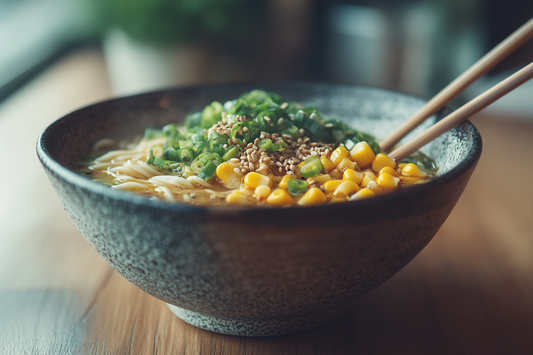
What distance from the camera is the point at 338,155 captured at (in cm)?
187

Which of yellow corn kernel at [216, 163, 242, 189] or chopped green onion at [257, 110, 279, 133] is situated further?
chopped green onion at [257, 110, 279, 133]

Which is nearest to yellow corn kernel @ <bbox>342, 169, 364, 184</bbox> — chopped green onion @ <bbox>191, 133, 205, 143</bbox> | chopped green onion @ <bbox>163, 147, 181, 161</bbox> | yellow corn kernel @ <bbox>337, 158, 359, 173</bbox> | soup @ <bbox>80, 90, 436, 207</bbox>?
soup @ <bbox>80, 90, 436, 207</bbox>

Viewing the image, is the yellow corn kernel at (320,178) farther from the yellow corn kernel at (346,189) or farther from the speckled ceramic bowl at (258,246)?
the speckled ceramic bowl at (258,246)

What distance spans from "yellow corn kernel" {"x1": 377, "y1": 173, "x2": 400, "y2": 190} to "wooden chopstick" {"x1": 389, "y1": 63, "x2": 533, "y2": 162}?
0.88 ft

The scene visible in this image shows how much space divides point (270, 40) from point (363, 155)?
217 inches

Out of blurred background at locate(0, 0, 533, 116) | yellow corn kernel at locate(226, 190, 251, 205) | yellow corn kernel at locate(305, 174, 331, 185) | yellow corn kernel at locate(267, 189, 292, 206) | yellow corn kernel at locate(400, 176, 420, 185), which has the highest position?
yellow corn kernel at locate(267, 189, 292, 206)

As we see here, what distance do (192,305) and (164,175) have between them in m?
0.75

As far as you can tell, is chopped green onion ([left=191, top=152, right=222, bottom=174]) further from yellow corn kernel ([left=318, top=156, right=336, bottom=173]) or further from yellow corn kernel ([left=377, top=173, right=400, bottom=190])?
yellow corn kernel ([left=377, top=173, right=400, bottom=190])

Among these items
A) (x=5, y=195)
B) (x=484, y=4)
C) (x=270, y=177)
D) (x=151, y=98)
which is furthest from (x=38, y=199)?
(x=484, y=4)

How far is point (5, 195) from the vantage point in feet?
8.47

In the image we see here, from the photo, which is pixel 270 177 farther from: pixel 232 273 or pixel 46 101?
pixel 46 101

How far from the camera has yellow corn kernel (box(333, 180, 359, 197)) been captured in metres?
1.54

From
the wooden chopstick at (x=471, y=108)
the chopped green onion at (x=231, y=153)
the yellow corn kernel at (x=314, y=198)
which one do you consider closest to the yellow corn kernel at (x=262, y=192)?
the yellow corn kernel at (x=314, y=198)

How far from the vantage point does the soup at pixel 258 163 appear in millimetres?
1644
